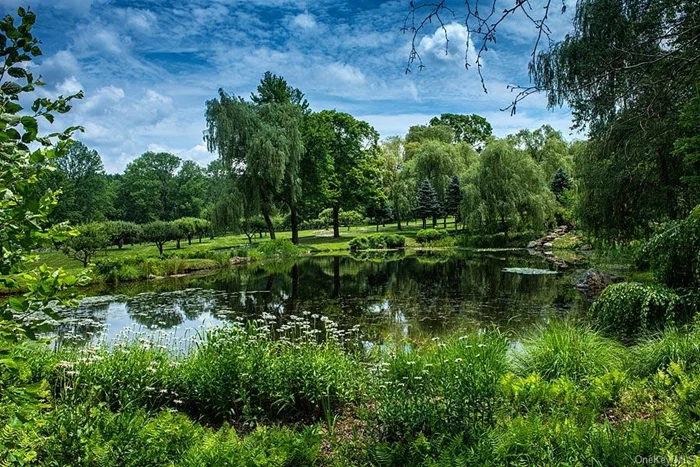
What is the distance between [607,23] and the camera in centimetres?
947

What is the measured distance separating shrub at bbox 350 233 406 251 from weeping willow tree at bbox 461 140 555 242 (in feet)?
22.3

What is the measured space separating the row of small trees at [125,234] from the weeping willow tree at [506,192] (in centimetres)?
2249

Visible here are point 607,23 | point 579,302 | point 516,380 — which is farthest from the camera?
point 579,302

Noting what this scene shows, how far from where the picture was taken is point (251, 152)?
30047 millimetres

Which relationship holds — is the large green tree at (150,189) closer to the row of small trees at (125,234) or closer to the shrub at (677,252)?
the row of small trees at (125,234)

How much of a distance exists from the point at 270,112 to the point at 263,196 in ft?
21.4

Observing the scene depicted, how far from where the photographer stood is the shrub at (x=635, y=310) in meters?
7.00

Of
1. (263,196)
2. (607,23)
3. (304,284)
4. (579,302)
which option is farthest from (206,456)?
(263,196)

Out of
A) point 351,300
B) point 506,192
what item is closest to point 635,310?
point 351,300

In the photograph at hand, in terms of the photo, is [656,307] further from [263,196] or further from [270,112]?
[270,112]

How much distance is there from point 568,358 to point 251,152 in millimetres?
27366

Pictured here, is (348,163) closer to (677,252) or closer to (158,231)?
(158,231)

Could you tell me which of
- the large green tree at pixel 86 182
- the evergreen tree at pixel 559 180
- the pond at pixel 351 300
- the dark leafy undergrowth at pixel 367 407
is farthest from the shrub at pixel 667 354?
the large green tree at pixel 86 182

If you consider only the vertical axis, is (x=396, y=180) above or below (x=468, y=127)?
below
